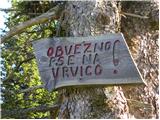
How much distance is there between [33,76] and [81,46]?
844 cm

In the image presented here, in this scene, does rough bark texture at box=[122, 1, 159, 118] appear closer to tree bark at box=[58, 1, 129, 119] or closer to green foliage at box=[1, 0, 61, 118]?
tree bark at box=[58, 1, 129, 119]

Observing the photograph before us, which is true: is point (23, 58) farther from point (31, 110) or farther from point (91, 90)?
point (91, 90)

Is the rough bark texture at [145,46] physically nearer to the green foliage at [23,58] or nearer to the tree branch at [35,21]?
the tree branch at [35,21]

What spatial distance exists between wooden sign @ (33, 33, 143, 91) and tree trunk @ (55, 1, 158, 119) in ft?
0.33

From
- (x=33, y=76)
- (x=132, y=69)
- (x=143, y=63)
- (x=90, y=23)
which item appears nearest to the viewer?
(x=132, y=69)

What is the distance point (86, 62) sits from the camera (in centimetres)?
327

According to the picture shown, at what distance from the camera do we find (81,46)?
330cm

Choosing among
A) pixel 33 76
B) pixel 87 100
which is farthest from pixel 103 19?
pixel 33 76

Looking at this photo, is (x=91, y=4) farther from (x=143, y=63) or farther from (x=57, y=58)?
(x=143, y=63)

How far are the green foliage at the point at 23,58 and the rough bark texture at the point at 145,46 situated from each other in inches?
28.3

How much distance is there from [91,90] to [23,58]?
4.62m

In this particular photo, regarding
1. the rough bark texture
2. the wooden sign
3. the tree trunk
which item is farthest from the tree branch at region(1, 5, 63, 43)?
the rough bark texture

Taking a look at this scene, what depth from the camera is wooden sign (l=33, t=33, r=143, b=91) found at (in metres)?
3.19

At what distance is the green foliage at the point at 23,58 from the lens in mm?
4270
